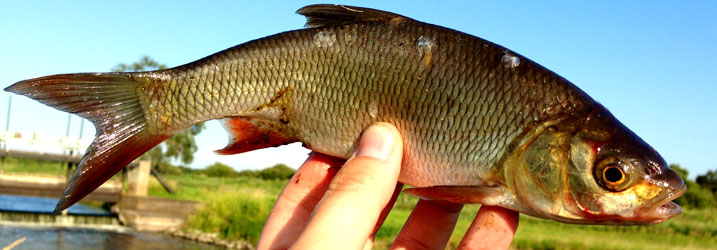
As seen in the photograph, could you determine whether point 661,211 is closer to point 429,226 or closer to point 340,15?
point 429,226

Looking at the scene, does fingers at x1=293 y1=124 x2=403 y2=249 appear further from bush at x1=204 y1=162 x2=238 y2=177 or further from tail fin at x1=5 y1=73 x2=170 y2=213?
bush at x1=204 y1=162 x2=238 y2=177

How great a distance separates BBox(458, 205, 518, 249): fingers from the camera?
2.85 meters

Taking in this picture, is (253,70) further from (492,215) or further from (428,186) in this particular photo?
(492,215)

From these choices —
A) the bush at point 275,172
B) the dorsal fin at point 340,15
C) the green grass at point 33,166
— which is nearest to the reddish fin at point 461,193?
the dorsal fin at point 340,15

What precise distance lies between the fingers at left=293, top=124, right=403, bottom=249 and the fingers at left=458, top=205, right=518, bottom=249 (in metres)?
0.55

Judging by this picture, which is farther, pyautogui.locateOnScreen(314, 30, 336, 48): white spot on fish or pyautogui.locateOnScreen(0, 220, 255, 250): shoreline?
pyautogui.locateOnScreen(0, 220, 255, 250): shoreline

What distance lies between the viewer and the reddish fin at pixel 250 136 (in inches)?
123

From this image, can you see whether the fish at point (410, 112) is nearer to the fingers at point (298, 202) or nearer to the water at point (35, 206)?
the fingers at point (298, 202)

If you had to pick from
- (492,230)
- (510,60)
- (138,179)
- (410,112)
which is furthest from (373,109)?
(138,179)

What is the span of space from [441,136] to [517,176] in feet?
1.26

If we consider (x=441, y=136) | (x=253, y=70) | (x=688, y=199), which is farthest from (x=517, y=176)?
(x=688, y=199)

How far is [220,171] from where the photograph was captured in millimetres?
62844

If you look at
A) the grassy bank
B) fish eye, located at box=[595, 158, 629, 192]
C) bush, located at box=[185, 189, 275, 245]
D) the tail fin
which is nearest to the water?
the grassy bank

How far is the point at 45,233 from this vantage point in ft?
80.0
